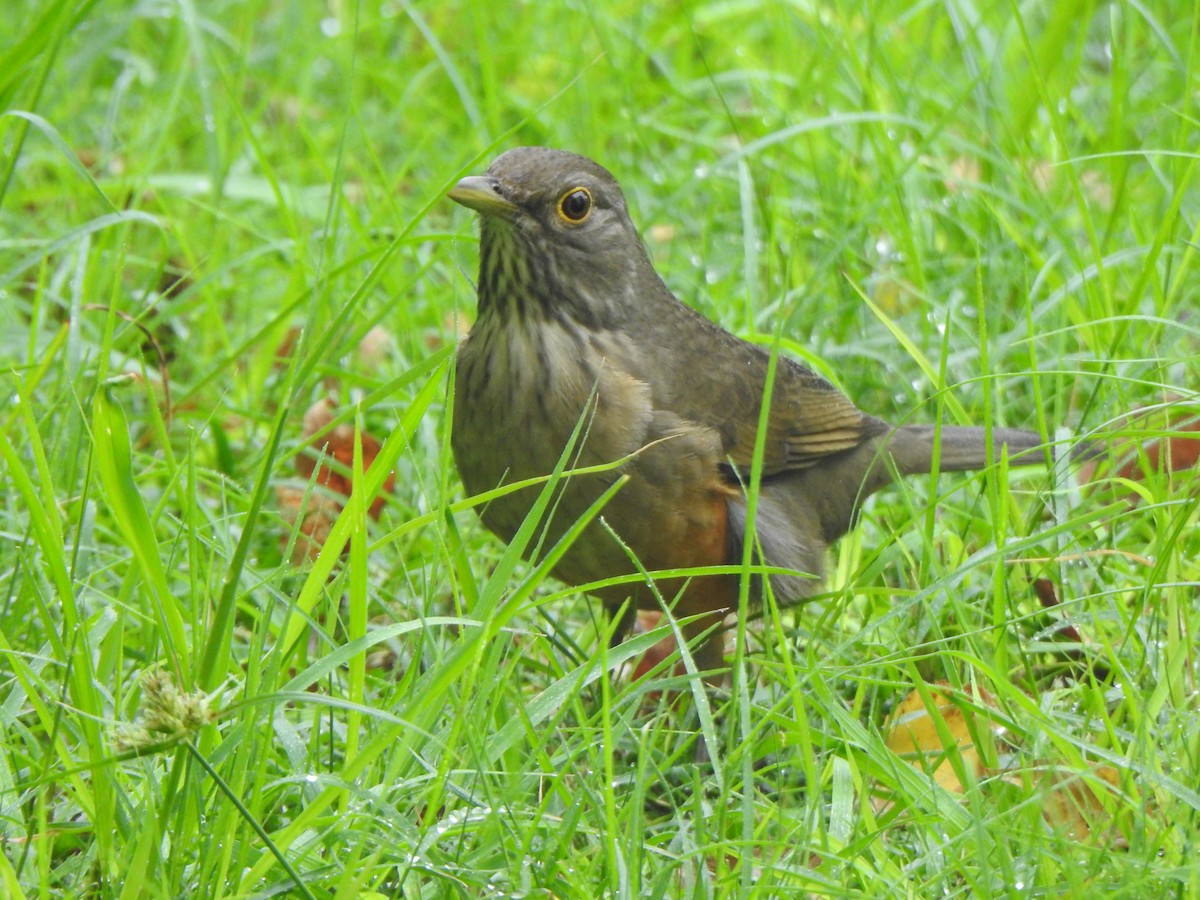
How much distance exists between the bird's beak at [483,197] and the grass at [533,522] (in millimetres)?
102

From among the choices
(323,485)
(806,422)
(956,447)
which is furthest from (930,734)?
(323,485)

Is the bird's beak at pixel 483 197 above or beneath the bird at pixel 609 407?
above

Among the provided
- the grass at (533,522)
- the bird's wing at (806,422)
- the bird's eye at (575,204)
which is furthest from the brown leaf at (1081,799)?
the bird's eye at (575,204)

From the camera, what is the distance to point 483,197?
4.08 m

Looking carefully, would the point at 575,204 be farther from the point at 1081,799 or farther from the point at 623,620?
the point at 1081,799

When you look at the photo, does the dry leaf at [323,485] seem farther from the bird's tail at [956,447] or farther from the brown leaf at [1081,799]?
the brown leaf at [1081,799]

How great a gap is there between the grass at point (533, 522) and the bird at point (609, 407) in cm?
17

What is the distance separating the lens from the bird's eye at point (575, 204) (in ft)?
14.1

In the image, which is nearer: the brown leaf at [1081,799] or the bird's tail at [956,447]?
the brown leaf at [1081,799]

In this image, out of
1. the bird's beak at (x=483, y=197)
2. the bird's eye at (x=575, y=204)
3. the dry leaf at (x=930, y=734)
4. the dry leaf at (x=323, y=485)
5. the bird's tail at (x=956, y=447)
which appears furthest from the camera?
the dry leaf at (x=323, y=485)

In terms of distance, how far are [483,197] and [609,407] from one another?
0.63 meters

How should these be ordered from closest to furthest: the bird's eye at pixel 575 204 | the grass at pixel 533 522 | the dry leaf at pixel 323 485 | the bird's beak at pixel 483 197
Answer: the grass at pixel 533 522 → the bird's beak at pixel 483 197 → the bird's eye at pixel 575 204 → the dry leaf at pixel 323 485

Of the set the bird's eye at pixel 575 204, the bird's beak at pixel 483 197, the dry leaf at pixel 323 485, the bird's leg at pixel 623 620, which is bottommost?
the bird's leg at pixel 623 620

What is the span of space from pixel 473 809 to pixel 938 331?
3002 mm
